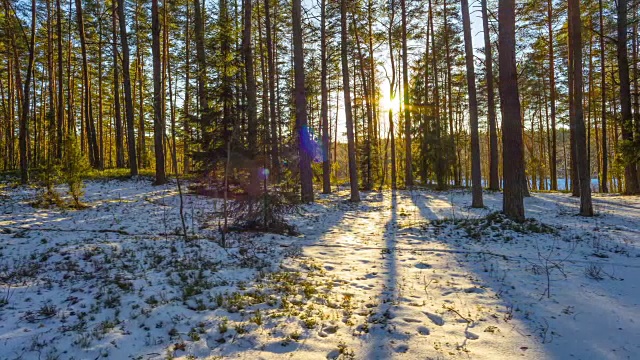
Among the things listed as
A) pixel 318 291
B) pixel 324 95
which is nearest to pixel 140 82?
pixel 324 95

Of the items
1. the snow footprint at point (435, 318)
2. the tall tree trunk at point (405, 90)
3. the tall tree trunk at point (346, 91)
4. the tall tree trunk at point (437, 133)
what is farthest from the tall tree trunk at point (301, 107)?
the tall tree trunk at point (437, 133)

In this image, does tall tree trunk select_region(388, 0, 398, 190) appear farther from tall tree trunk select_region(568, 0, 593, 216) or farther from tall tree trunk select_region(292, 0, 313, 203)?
tall tree trunk select_region(568, 0, 593, 216)

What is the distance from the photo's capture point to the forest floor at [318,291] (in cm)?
346

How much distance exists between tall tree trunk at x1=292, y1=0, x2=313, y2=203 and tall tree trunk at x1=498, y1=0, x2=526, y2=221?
22.5ft

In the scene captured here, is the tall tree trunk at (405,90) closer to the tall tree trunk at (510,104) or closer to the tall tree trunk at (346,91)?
the tall tree trunk at (346,91)

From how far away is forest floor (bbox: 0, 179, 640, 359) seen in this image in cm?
346

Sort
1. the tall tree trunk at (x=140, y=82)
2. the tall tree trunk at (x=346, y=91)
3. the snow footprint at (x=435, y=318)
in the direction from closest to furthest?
the snow footprint at (x=435, y=318) < the tall tree trunk at (x=346, y=91) < the tall tree trunk at (x=140, y=82)

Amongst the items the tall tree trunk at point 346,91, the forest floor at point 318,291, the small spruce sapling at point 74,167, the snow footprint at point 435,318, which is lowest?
the snow footprint at point 435,318

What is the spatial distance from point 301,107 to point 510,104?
7488 millimetres

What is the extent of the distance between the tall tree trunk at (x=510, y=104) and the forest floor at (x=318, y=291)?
1266 millimetres

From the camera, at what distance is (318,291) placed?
16.7 ft

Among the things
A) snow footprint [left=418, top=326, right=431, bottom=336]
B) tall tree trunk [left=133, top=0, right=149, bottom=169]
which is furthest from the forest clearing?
tall tree trunk [left=133, top=0, right=149, bottom=169]

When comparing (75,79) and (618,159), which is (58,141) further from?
(618,159)

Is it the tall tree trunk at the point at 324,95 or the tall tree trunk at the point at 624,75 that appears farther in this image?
the tall tree trunk at the point at 324,95
